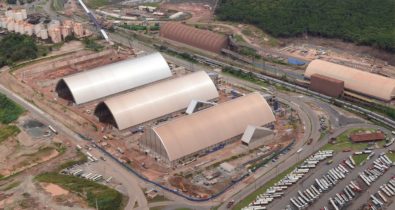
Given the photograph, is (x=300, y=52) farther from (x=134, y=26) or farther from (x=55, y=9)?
(x=55, y=9)

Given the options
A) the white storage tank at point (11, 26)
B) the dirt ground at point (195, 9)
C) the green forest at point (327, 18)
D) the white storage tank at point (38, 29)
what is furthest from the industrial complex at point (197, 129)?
the dirt ground at point (195, 9)

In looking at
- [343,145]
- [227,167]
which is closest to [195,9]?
[343,145]

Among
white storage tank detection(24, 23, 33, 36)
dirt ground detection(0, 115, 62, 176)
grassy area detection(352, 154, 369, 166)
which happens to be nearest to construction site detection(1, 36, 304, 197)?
dirt ground detection(0, 115, 62, 176)

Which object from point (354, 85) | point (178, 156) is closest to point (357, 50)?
point (354, 85)

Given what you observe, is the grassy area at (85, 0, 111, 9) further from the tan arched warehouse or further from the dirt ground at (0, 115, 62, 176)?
the tan arched warehouse

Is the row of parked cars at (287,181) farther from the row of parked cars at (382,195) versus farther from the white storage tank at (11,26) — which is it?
the white storage tank at (11,26)

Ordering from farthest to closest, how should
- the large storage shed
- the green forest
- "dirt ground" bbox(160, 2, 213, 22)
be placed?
"dirt ground" bbox(160, 2, 213, 22), the green forest, the large storage shed
